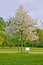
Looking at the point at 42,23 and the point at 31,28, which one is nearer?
the point at 31,28

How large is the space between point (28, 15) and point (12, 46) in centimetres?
3269

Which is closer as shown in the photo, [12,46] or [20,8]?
[20,8]

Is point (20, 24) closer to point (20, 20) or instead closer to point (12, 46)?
point (20, 20)

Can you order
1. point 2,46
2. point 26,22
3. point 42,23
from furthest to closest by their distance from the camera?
1. point 2,46
2. point 42,23
3. point 26,22

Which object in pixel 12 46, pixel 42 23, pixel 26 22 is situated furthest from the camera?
pixel 12 46

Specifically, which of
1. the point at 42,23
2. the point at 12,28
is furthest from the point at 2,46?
the point at 12,28

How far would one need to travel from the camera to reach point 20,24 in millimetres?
39125

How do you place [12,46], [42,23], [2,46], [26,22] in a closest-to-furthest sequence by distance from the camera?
1. [26,22]
2. [42,23]
3. [2,46]
4. [12,46]

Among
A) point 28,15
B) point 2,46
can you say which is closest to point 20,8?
point 28,15

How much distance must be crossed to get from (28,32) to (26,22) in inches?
73.8

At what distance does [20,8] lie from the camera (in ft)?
132

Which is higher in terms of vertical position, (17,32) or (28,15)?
(28,15)

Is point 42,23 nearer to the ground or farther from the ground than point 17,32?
farther from the ground

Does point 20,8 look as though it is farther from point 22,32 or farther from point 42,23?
point 42,23
